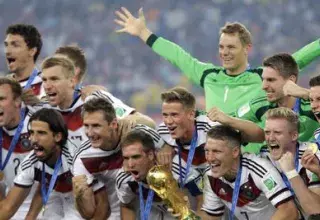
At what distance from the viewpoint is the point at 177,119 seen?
21.6 ft

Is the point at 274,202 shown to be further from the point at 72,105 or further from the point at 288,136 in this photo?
the point at 72,105

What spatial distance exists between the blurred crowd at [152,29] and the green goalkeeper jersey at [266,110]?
6.62 m

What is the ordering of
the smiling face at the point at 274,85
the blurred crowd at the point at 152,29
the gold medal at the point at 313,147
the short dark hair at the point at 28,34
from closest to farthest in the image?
1. the gold medal at the point at 313,147
2. the smiling face at the point at 274,85
3. the short dark hair at the point at 28,34
4. the blurred crowd at the point at 152,29

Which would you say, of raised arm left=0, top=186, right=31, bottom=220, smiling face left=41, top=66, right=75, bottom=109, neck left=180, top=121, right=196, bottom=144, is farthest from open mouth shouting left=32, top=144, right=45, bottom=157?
neck left=180, top=121, right=196, bottom=144

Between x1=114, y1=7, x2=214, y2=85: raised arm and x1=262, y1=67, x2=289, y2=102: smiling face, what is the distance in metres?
1.02

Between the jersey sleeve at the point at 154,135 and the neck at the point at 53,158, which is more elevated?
the jersey sleeve at the point at 154,135

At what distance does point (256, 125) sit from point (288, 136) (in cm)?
31

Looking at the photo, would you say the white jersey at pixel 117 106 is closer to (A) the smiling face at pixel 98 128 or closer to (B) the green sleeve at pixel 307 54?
(A) the smiling face at pixel 98 128

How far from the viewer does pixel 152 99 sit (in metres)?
13.7

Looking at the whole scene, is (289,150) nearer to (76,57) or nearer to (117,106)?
(117,106)

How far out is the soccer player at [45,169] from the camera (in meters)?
6.95

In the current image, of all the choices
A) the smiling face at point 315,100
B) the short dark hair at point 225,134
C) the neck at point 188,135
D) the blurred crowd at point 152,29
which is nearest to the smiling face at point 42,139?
the neck at point 188,135

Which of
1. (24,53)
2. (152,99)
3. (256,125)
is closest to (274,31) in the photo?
(152,99)

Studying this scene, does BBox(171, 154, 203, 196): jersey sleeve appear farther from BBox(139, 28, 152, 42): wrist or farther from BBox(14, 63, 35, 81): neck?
BBox(14, 63, 35, 81): neck
